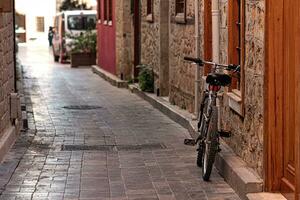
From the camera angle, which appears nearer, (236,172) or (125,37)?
(236,172)

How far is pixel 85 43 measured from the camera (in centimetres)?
3044

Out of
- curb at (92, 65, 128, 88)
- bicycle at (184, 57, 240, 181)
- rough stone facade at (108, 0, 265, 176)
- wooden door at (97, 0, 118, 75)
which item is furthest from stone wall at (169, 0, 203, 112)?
wooden door at (97, 0, 118, 75)

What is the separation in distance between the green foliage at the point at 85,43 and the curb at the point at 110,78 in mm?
2779

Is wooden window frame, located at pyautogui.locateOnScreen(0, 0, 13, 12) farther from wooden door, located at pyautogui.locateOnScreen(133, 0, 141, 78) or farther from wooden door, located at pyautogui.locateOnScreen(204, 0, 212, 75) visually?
wooden door, located at pyautogui.locateOnScreen(133, 0, 141, 78)

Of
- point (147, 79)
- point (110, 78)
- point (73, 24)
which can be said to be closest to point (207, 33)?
point (147, 79)

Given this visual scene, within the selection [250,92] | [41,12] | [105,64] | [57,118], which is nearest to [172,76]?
[57,118]

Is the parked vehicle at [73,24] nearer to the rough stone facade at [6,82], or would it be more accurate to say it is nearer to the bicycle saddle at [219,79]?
the rough stone facade at [6,82]

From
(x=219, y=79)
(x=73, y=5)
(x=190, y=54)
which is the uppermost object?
(x=73, y=5)

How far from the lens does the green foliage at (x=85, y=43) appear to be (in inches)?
1188

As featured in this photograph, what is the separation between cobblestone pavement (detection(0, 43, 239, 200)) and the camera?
7684 mm

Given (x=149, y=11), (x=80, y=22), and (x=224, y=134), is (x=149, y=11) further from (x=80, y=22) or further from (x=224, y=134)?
(x=80, y=22)

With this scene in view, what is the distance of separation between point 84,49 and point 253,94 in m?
23.1

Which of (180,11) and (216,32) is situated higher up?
(180,11)

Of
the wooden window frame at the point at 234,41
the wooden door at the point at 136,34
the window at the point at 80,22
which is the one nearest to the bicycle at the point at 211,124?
the wooden window frame at the point at 234,41
